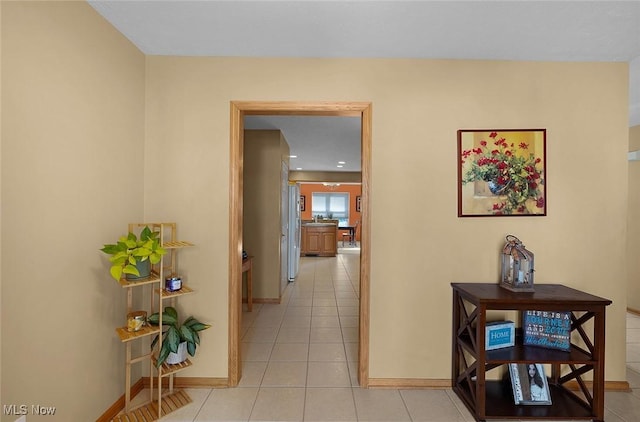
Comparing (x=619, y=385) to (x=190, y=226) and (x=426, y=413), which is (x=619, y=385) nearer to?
(x=426, y=413)

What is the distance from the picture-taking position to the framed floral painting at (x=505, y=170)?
225 centimetres

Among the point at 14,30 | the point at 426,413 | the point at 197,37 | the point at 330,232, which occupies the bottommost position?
the point at 426,413

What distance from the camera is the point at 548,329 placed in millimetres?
2055

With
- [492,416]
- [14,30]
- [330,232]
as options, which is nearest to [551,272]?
[492,416]

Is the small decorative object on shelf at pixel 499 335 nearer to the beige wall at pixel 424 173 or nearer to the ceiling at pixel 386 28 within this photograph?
the beige wall at pixel 424 173

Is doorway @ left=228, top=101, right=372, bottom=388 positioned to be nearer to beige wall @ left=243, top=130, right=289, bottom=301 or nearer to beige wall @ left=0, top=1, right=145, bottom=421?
beige wall @ left=0, top=1, right=145, bottom=421

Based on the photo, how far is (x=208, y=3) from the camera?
5.54 ft

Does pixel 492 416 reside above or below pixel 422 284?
below

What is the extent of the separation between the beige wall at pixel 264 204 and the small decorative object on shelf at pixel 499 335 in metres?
2.91

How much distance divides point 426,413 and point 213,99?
8.88 feet

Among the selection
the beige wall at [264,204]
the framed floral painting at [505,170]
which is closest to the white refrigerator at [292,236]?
the beige wall at [264,204]

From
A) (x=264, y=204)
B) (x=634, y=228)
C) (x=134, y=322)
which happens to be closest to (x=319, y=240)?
(x=264, y=204)

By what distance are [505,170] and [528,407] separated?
164 centimetres

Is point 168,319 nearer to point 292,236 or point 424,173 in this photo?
point 424,173
